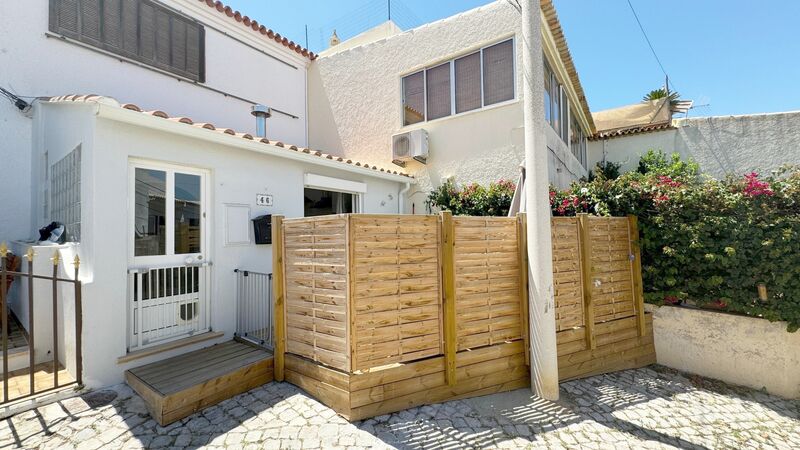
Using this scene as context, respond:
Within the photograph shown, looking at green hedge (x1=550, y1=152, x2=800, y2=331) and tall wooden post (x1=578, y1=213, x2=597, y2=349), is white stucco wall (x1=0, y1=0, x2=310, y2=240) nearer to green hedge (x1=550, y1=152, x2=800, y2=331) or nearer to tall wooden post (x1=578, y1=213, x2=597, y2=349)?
tall wooden post (x1=578, y1=213, x2=597, y2=349)

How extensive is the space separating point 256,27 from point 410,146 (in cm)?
645

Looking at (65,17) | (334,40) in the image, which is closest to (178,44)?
(65,17)

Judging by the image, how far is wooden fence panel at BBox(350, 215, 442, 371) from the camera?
447 cm

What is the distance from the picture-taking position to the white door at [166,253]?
5367 mm

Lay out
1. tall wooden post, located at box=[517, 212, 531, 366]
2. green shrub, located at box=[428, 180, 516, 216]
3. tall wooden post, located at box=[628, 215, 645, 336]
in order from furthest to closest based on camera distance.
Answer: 1. green shrub, located at box=[428, 180, 516, 216]
2. tall wooden post, located at box=[628, 215, 645, 336]
3. tall wooden post, located at box=[517, 212, 531, 366]

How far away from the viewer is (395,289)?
468cm

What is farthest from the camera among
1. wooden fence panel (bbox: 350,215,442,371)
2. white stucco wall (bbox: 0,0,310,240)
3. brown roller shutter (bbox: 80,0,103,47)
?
brown roller shutter (bbox: 80,0,103,47)

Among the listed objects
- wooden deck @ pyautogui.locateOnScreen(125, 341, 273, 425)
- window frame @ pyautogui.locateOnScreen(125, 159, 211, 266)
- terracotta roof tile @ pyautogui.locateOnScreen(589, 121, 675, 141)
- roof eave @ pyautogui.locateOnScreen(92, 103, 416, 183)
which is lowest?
wooden deck @ pyautogui.locateOnScreen(125, 341, 273, 425)

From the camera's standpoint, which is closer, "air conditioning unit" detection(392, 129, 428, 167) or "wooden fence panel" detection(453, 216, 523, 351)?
"wooden fence panel" detection(453, 216, 523, 351)

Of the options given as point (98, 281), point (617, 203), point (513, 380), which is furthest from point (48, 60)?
point (617, 203)

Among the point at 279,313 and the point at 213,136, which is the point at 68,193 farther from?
the point at 279,313

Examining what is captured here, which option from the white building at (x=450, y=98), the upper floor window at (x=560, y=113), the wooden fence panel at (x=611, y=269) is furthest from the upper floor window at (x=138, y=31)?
the wooden fence panel at (x=611, y=269)

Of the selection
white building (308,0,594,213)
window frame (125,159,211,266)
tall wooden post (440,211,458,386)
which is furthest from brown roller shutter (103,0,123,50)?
tall wooden post (440,211,458,386)

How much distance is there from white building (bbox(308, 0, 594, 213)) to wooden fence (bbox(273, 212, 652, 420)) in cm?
368
